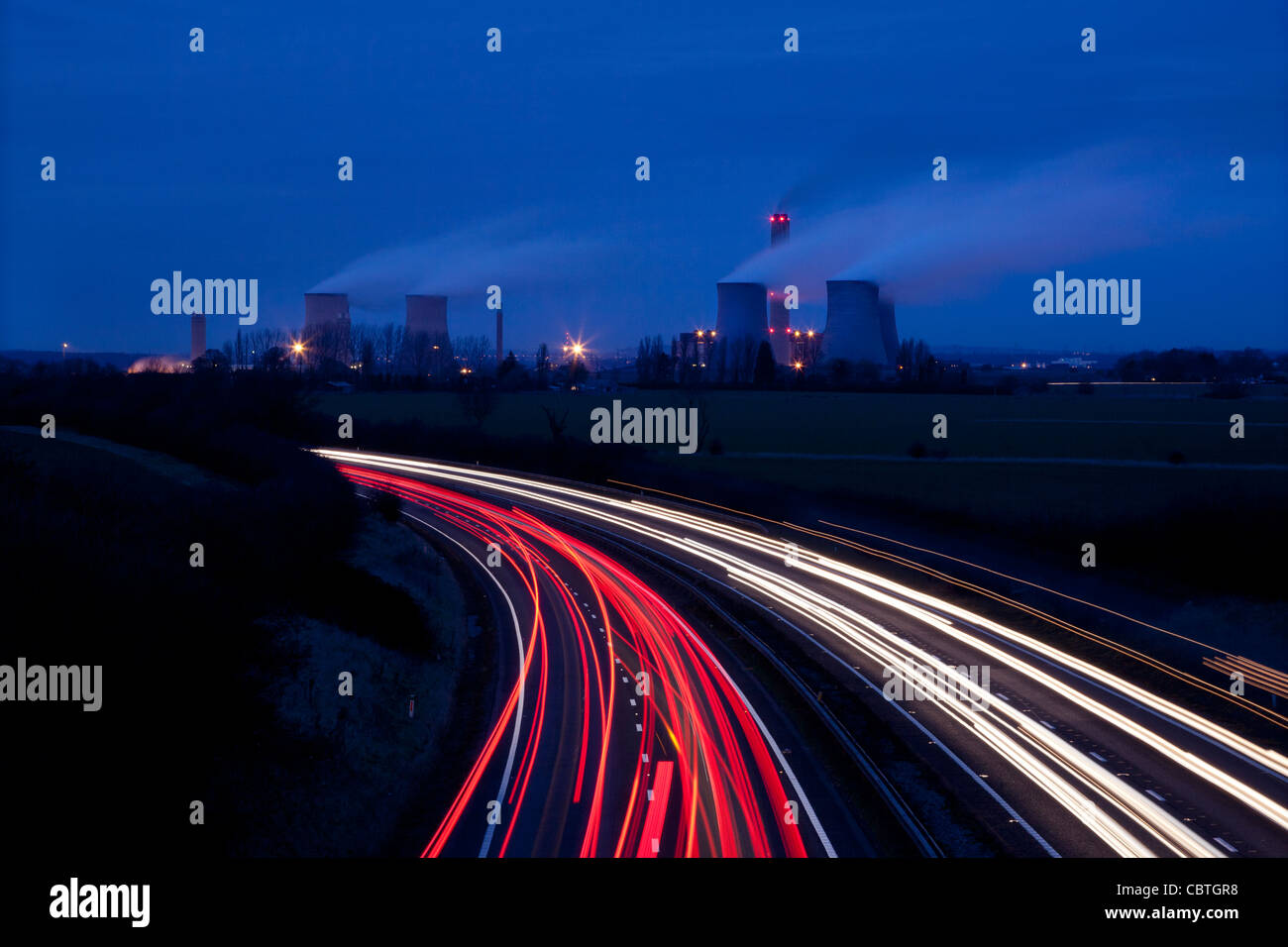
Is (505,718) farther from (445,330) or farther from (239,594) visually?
(445,330)

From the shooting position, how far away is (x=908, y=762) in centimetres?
1266

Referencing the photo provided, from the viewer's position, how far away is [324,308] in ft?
283

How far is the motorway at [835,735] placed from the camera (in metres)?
10.4

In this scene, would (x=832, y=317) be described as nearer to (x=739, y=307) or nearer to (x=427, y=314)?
(x=739, y=307)

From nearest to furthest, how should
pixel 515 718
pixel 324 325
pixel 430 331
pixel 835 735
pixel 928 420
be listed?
pixel 835 735, pixel 515 718, pixel 928 420, pixel 324 325, pixel 430 331

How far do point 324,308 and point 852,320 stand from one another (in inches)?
1808

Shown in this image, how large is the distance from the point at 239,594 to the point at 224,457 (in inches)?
732

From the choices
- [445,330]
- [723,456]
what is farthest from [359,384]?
[723,456]

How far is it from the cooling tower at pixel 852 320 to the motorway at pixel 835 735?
71343mm

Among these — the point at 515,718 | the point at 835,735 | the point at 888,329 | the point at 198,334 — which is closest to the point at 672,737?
the point at 835,735

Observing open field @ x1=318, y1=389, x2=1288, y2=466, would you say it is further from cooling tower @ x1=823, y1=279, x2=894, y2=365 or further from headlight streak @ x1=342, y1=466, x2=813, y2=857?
headlight streak @ x1=342, y1=466, x2=813, y2=857

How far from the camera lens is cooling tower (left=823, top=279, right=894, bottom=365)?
92.2 metres

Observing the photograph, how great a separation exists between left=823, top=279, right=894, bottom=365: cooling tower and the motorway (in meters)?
71.3
